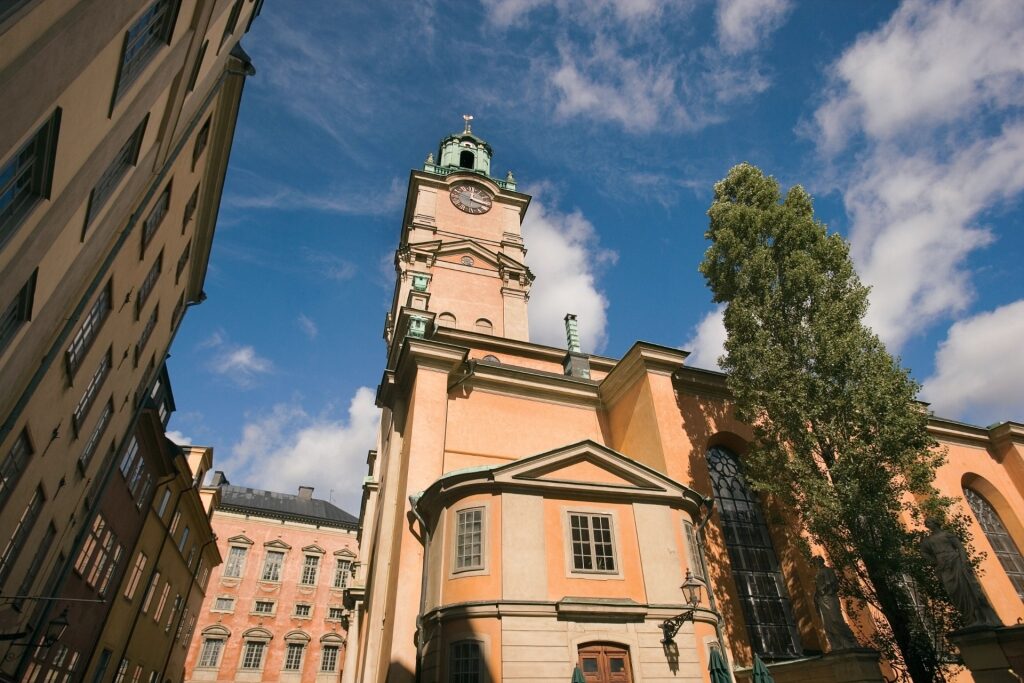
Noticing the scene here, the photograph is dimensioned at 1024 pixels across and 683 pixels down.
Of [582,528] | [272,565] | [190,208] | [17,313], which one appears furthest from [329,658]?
[17,313]

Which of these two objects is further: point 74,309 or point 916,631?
point 916,631

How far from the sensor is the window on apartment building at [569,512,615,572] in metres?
12.1

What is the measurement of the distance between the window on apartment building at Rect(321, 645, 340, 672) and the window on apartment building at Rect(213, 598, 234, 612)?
6953mm

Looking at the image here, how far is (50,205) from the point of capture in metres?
7.39

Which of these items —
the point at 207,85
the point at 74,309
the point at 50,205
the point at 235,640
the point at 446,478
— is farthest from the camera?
the point at 235,640

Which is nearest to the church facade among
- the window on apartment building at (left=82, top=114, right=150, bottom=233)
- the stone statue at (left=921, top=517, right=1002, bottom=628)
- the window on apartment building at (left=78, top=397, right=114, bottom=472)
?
the stone statue at (left=921, top=517, right=1002, bottom=628)

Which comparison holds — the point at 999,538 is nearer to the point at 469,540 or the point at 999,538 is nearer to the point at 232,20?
the point at 469,540

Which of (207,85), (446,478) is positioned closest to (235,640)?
(446,478)

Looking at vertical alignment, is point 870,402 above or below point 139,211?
below

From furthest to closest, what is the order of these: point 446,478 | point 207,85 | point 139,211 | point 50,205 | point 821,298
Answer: point 821,298 < point 207,85 < point 446,478 < point 139,211 < point 50,205

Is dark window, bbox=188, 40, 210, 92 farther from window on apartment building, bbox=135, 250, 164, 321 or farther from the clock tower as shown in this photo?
the clock tower

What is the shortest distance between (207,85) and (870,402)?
18.0 m

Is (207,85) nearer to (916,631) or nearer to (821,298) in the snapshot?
(821,298)

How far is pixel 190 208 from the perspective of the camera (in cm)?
1645
